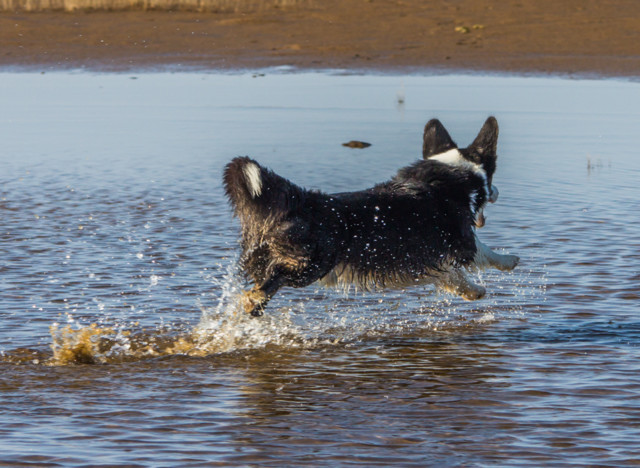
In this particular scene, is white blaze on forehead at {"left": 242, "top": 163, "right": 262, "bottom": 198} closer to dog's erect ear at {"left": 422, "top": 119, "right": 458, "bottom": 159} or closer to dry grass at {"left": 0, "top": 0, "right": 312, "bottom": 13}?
dog's erect ear at {"left": 422, "top": 119, "right": 458, "bottom": 159}

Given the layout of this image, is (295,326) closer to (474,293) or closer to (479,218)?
(474,293)

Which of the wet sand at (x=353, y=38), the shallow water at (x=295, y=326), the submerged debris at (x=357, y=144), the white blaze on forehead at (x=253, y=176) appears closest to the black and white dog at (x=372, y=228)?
the white blaze on forehead at (x=253, y=176)

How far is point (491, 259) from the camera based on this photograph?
5742 mm

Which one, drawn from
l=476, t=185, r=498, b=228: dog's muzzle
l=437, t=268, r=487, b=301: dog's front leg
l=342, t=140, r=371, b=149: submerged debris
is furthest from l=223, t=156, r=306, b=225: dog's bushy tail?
l=342, t=140, r=371, b=149: submerged debris

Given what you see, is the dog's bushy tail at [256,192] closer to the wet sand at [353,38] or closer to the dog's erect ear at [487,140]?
the dog's erect ear at [487,140]

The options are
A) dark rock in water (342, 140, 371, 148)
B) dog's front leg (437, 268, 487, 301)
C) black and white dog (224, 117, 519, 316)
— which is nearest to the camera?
black and white dog (224, 117, 519, 316)

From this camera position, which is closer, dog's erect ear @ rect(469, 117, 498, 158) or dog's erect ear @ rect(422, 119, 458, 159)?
dog's erect ear @ rect(469, 117, 498, 158)

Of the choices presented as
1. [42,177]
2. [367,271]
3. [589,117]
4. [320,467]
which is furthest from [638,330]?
[589,117]

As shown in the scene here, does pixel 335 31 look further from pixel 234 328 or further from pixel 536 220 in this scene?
pixel 234 328

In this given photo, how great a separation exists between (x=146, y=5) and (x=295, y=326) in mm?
15215

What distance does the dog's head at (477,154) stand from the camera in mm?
5727

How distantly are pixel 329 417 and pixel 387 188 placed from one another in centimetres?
161

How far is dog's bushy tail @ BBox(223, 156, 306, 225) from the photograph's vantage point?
15.3 feet

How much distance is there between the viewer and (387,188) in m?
5.31
